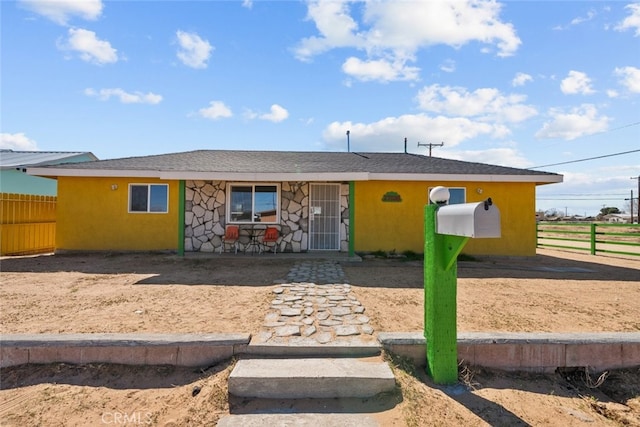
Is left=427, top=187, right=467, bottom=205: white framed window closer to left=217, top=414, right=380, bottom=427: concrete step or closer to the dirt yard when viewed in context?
the dirt yard

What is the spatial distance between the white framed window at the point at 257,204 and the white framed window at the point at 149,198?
1.92 meters

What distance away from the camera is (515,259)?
9711mm

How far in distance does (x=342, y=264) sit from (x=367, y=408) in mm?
5504

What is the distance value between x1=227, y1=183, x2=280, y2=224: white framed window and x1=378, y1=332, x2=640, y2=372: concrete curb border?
695 centimetres

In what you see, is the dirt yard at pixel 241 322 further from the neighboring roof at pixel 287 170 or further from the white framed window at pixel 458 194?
the white framed window at pixel 458 194

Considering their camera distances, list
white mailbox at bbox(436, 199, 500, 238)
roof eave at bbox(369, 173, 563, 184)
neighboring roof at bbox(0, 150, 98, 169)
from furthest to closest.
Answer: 1. neighboring roof at bbox(0, 150, 98, 169)
2. roof eave at bbox(369, 173, 563, 184)
3. white mailbox at bbox(436, 199, 500, 238)

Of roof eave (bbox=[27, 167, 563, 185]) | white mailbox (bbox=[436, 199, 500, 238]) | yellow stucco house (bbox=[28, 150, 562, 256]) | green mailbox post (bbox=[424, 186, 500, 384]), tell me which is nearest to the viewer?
white mailbox (bbox=[436, 199, 500, 238])

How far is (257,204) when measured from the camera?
9.98 metres

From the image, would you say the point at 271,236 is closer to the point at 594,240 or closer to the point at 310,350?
the point at 310,350

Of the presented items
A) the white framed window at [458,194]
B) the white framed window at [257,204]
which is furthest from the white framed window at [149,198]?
the white framed window at [458,194]

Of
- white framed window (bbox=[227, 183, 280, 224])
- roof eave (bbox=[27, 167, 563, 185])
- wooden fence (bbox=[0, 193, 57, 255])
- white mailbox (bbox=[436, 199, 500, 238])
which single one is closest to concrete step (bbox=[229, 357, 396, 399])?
white mailbox (bbox=[436, 199, 500, 238])

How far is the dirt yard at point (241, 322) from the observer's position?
2641 mm

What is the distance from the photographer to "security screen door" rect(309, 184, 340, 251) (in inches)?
396

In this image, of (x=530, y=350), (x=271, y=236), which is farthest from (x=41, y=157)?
(x=530, y=350)
